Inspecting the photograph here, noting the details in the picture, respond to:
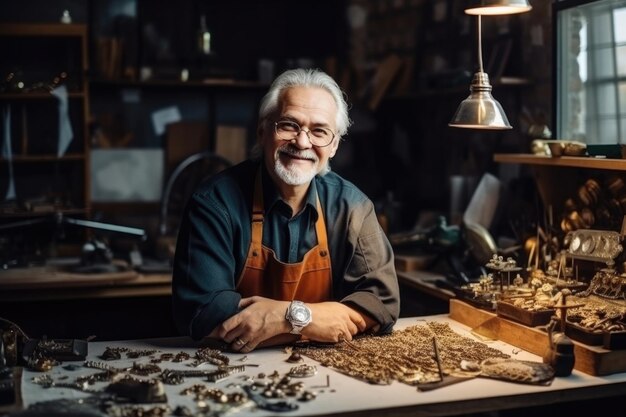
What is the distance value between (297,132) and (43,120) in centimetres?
372

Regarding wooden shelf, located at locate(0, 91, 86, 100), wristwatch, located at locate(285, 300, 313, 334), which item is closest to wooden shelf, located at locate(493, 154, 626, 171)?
wristwatch, located at locate(285, 300, 313, 334)

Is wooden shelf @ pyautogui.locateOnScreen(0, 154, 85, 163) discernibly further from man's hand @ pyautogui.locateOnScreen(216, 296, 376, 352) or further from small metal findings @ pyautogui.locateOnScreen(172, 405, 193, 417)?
small metal findings @ pyautogui.locateOnScreen(172, 405, 193, 417)

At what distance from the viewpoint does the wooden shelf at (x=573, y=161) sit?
370 centimetres

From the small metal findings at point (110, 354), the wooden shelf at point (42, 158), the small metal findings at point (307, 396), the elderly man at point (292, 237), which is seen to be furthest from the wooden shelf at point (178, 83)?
the small metal findings at point (307, 396)

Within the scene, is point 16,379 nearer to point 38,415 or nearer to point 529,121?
point 38,415

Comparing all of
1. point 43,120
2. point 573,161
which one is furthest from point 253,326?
point 43,120

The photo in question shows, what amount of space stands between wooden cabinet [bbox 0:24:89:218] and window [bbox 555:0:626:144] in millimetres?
3491

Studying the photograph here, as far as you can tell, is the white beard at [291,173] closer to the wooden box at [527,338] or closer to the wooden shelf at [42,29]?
the wooden box at [527,338]

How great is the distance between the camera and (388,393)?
2.84 m

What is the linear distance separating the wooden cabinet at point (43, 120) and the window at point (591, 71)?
349 centimetres

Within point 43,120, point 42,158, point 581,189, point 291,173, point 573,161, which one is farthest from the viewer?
point 43,120

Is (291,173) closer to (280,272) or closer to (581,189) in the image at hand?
(280,272)

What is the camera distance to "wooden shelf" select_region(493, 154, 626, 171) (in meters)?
3.70

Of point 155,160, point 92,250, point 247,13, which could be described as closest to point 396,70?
point 247,13
